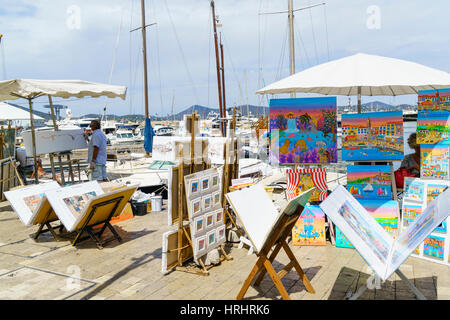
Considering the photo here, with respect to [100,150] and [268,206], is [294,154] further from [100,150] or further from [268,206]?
[100,150]

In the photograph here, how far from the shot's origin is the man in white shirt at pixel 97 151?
7.40 meters

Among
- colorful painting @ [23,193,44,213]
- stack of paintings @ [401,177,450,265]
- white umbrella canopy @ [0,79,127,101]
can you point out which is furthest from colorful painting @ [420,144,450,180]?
white umbrella canopy @ [0,79,127,101]

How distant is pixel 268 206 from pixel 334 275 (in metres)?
1.00

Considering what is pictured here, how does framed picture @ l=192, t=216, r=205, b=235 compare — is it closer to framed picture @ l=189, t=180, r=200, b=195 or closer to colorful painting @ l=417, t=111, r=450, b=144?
framed picture @ l=189, t=180, r=200, b=195

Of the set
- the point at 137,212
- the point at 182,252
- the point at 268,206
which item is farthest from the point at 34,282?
the point at 137,212

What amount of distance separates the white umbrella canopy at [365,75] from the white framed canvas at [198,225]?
80.9 inches

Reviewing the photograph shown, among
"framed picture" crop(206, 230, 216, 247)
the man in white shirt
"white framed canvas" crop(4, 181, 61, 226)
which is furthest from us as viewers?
the man in white shirt

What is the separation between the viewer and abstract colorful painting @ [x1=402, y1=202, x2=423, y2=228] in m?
4.85

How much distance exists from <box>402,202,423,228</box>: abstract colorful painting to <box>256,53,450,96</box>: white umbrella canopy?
58.7 inches

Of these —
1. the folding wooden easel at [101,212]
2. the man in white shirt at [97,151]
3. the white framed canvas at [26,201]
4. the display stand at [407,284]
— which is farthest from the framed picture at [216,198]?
the man in white shirt at [97,151]

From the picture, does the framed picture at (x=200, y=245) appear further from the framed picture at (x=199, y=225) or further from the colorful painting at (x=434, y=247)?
the colorful painting at (x=434, y=247)

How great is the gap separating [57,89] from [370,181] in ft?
17.8

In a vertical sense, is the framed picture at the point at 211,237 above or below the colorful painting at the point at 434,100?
below

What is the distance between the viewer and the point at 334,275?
407 cm
